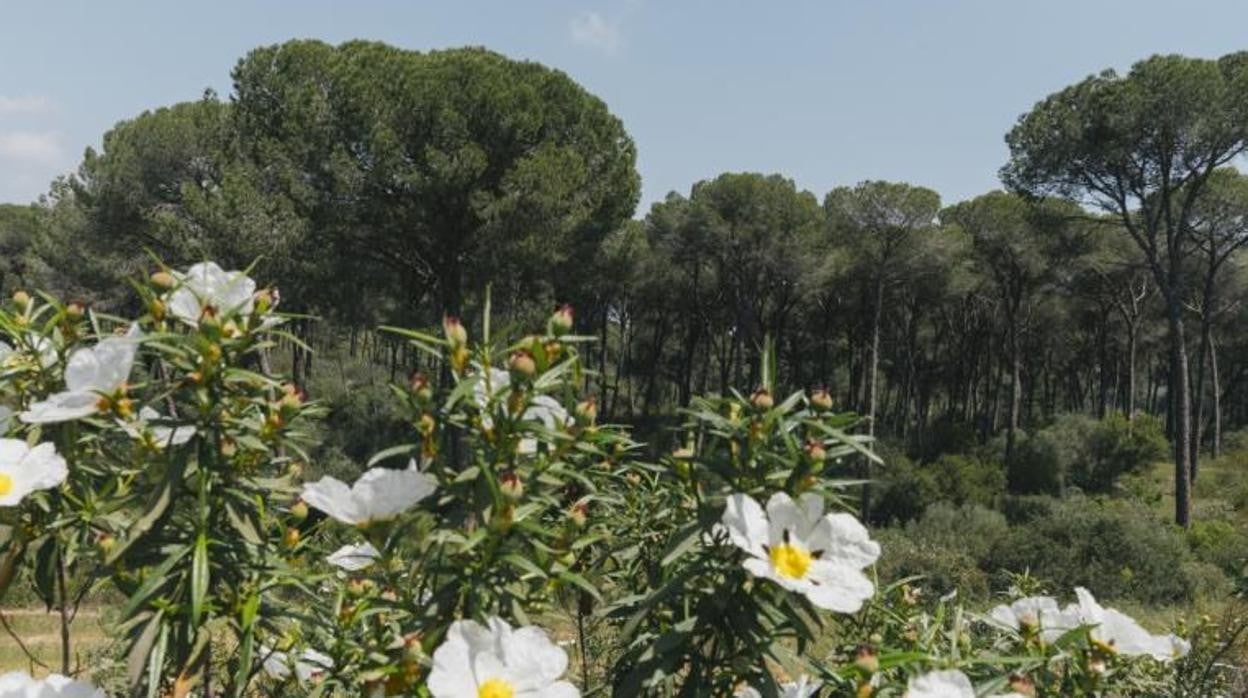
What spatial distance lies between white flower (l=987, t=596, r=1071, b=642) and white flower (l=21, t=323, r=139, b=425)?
1341 millimetres

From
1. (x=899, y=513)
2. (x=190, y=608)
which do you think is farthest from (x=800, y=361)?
(x=190, y=608)

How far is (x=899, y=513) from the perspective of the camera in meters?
17.4

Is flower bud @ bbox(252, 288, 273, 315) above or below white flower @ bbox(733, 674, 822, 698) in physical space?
above

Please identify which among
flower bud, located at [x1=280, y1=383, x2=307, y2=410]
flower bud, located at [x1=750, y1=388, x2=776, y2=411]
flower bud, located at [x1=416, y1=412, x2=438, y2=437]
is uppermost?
flower bud, located at [x1=750, y1=388, x2=776, y2=411]

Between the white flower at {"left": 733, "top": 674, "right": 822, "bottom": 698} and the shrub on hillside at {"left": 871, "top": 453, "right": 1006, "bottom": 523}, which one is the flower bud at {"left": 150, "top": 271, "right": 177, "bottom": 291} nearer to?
the white flower at {"left": 733, "top": 674, "right": 822, "bottom": 698}

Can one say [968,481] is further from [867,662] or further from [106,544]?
[106,544]

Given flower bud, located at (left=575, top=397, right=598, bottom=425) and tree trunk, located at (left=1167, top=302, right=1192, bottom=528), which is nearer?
flower bud, located at (left=575, top=397, right=598, bottom=425)

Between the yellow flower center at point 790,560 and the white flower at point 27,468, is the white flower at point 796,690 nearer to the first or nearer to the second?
the yellow flower center at point 790,560

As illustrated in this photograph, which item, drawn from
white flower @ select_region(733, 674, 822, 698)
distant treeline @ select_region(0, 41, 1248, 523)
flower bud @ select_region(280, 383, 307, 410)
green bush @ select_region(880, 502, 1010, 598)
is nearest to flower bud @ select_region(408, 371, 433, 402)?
flower bud @ select_region(280, 383, 307, 410)

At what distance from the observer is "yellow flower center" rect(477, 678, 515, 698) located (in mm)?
975

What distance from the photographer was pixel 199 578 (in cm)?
107

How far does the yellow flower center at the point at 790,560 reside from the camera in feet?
3.51

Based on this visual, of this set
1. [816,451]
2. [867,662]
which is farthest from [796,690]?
[816,451]

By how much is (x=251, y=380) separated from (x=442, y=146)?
14436 millimetres
